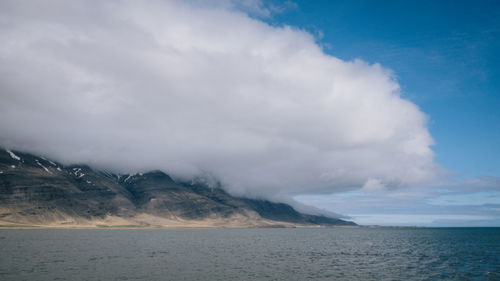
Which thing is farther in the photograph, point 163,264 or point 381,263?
point 381,263

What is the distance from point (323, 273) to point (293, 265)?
1235 cm

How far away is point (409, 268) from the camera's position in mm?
81312

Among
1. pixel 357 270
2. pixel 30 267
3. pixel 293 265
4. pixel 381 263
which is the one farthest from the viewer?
pixel 381 263

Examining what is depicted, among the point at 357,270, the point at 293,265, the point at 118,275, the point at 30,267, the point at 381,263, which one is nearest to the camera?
the point at 118,275

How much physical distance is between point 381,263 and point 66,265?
A: 76.1 metres

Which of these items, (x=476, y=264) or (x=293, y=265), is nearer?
(x=293, y=265)

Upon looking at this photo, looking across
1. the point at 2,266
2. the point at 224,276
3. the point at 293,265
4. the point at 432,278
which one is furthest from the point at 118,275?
the point at 432,278

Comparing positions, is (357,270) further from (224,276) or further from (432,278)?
(224,276)

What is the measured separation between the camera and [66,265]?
250 ft

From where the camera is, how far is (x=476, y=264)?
92.0 m

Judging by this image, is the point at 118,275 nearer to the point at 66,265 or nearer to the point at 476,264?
the point at 66,265

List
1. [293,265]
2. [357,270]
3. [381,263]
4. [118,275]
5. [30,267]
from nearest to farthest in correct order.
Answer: [118,275], [30,267], [357,270], [293,265], [381,263]

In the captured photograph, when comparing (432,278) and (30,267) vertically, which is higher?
(432,278)

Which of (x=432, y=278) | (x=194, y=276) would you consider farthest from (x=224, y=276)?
(x=432, y=278)
